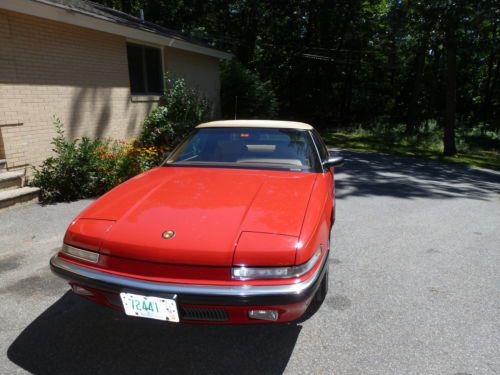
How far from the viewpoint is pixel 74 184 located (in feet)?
20.4

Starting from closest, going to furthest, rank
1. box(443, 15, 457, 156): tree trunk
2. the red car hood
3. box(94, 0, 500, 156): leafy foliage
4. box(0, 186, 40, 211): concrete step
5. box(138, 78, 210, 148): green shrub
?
the red car hood < box(0, 186, 40, 211): concrete step < box(138, 78, 210, 148): green shrub < box(443, 15, 457, 156): tree trunk < box(94, 0, 500, 156): leafy foliage

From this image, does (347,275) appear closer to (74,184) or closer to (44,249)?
(44,249)

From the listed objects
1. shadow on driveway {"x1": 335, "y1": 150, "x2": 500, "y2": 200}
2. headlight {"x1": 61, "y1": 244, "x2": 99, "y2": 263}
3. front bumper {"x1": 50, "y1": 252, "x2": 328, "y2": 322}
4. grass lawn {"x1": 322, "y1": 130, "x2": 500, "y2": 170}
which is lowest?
grass lawn {"x1": 322, "y1": 130, "x2": 500, "y2": 170}

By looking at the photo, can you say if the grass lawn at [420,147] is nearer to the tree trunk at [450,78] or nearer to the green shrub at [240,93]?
the tree trunk at [450,78]

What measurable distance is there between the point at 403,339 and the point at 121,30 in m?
8.42

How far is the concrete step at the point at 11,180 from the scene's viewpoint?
574 centimetres

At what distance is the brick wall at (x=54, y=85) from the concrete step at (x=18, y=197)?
575 millimetres

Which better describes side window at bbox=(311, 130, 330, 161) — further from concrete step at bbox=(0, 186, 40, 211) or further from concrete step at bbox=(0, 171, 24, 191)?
concrete step at bbox=(0, 171, 24, 191)

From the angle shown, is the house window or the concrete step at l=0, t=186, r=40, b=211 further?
the house window

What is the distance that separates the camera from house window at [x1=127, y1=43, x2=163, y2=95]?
9.60 metres

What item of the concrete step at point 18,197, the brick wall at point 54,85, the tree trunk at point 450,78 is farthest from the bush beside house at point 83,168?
the tree trunk at point 450,78

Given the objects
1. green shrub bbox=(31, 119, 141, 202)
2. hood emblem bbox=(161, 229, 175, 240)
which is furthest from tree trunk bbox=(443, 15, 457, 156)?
hood emblem bbox=(161, 229, 175, 240)

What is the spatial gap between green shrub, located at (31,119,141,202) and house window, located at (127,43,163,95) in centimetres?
350

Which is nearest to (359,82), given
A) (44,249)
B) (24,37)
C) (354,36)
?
(354,36)
